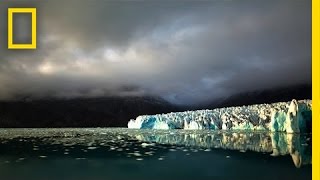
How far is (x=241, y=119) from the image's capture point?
44.2 meters

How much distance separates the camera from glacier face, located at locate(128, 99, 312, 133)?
1282 inches

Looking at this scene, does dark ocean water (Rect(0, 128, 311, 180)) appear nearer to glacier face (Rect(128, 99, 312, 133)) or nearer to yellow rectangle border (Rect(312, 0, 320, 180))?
yellow rectangle border (Rect(312, 0, 320, 180))

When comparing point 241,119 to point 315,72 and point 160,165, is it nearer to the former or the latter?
point 160,165

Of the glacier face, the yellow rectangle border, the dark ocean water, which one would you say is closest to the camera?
the yellow rectangle border

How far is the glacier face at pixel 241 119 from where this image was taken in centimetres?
3256

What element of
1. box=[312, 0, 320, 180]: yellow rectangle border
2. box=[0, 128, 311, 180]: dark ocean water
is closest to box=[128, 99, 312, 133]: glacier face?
box=[0, 128, 311, 180]: dark ocean water

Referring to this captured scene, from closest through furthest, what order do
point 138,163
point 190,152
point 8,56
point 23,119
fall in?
point 138,163
point 190,152
point 8,56
point 23,119

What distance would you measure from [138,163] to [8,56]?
15776mm

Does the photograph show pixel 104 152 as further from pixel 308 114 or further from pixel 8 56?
pixel 308 114

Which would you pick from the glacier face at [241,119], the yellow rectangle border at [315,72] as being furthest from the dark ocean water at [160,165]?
the glacier face at [241,119]

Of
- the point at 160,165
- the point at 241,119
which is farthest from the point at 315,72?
the point at 241,119

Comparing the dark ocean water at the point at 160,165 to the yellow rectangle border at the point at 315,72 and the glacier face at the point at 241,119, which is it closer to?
the yellow rectangle border at the point at 315,72

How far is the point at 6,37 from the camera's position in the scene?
Result: 23.1 meters

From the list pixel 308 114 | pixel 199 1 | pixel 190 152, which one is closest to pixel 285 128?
pixel 308 114
